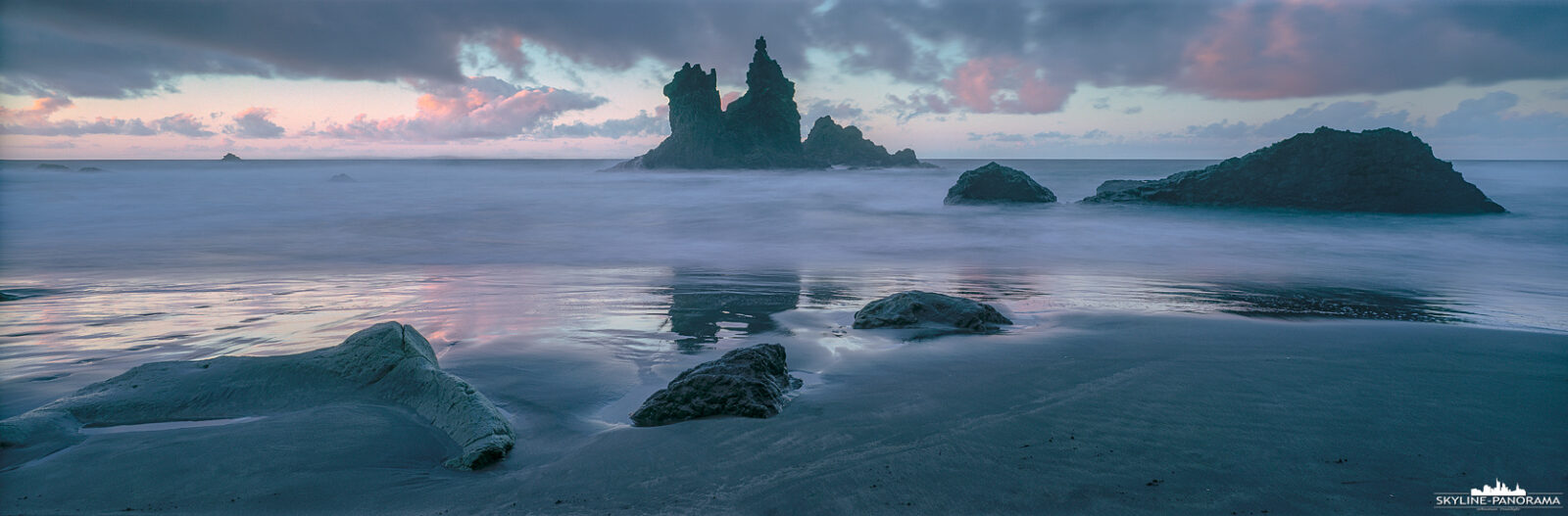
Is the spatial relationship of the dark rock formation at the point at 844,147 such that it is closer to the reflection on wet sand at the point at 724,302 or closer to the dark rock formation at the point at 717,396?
the reflection on wet sand at the point at 724,302

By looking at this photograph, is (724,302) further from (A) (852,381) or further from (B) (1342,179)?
(B) (1342,179)

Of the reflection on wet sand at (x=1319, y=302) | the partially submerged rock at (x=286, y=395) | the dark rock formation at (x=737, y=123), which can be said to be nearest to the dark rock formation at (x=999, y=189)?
the reflection on wet sand at (x=1319, y=302)

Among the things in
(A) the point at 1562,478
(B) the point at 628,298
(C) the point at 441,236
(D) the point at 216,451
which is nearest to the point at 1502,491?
(A) the point at 1562,478

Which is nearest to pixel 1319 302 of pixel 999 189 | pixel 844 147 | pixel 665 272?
pixel 665 272

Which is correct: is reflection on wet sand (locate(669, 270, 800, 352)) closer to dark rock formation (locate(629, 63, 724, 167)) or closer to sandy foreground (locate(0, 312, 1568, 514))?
sandy foreground (locate(0, 312, 1568, 514))

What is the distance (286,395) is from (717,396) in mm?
2237

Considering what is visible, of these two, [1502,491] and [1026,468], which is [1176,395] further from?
[1026,468]

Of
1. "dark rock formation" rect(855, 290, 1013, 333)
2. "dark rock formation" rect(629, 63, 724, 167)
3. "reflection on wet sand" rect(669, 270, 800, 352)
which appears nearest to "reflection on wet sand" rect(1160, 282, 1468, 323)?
"dark rock formation" rect(855, 290, 1013, 333)

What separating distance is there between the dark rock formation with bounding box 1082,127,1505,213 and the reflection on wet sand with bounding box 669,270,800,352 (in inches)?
785

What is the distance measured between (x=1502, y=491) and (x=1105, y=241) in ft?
44.7

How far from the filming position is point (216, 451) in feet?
9.14

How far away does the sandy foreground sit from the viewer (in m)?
2.48

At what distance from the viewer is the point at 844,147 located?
104m

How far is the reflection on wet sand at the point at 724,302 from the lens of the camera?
5883 mm
